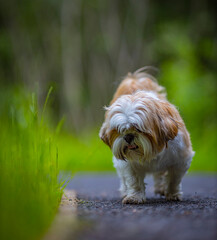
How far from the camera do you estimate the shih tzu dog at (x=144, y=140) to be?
165 inches

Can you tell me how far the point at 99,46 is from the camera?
23.0 meters

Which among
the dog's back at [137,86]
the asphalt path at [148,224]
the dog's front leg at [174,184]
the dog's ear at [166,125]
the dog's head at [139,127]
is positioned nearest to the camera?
the asphalt path at [148,224]

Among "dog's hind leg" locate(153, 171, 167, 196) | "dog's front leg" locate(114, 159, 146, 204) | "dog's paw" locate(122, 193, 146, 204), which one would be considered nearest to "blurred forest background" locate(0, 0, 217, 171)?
"dog's hind leg" locate(153, 171, 167, 196)

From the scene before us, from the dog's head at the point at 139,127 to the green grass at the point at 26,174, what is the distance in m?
0.63

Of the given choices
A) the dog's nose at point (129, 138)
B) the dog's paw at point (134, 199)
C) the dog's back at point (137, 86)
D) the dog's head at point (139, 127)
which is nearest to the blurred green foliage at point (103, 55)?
the dog's back at point (137, 86)

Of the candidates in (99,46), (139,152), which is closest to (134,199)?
(139,152)

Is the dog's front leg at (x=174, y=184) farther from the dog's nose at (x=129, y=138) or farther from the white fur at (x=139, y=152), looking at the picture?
the dog's nose at (x=129, y=138)

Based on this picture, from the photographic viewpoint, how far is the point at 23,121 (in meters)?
4.59

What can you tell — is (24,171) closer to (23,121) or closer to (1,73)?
(23,121)

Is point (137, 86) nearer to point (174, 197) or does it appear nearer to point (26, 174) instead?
point (174, 197)

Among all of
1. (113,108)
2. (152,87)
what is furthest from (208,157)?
(113,108)

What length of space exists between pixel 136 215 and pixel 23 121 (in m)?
1.79

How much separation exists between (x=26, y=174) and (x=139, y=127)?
3.77 ft

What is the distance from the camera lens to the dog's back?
5.18 m
